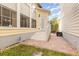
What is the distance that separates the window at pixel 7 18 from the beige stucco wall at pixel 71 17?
1.29 metres

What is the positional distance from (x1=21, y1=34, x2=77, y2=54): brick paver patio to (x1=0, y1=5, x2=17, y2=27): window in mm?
596

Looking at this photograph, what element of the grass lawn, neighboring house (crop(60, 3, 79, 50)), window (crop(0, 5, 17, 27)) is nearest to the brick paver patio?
the grass lawn

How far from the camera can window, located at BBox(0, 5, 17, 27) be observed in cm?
340

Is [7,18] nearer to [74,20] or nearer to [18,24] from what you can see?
[18,24]

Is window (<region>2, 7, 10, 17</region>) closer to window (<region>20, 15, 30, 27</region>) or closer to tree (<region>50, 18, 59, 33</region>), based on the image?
window (<region>20, 15, 30, 27</region>)

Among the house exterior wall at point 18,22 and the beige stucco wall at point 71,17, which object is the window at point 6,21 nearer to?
the house exterior wall at point 18,22

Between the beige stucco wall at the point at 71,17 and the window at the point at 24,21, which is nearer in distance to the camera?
the beige stucco wall at the point at 71,17

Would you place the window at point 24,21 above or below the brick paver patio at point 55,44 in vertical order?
above

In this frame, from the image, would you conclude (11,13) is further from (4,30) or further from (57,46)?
(57,46)

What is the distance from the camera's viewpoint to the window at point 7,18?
3404mm

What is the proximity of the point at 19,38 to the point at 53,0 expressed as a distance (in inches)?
49.2

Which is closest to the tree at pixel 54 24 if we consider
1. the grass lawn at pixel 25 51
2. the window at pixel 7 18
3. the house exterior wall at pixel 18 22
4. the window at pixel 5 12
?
the grass lawn at pixel 25 51

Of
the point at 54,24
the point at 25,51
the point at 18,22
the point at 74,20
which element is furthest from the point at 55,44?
the point at 18,22

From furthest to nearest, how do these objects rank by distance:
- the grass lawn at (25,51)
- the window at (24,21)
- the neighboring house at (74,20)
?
the window at (24,21) < the neighboring house at (74,20) < the grass lawn at (25,51)
